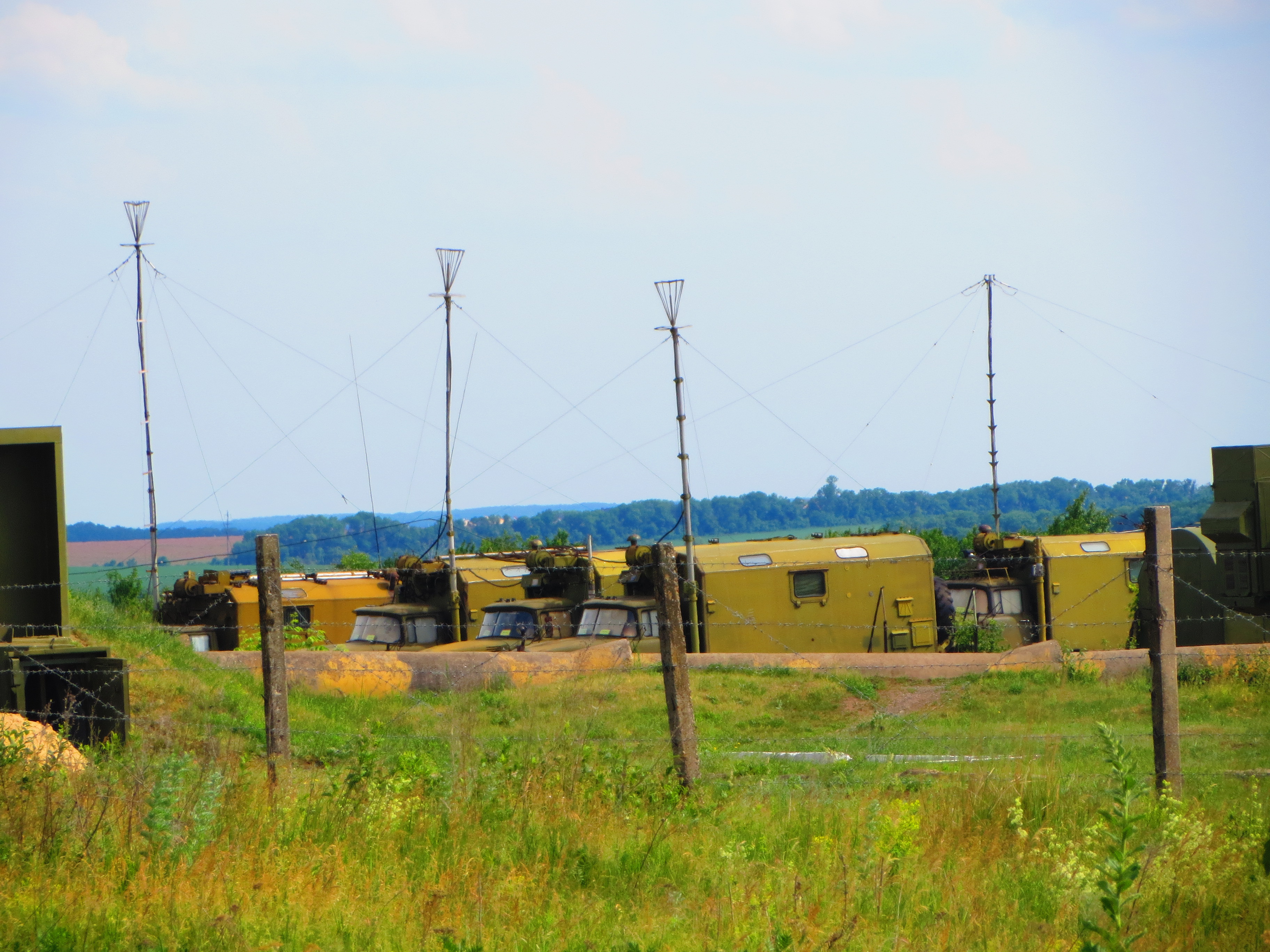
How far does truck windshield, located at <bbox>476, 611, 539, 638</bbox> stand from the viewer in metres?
20.5

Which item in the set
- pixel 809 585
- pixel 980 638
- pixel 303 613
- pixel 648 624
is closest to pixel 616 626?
pixel 648 624

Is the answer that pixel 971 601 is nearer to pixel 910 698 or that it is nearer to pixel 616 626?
pixel 616 626

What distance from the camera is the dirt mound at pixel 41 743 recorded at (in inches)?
297

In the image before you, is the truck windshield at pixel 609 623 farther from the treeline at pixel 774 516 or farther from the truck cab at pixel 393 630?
the treeline at pixel 774 516

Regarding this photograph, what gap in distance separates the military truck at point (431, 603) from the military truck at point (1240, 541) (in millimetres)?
11815

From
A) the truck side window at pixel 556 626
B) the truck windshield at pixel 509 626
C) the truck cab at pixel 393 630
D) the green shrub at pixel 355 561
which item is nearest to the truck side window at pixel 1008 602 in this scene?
the truck side window at pixel 556 626

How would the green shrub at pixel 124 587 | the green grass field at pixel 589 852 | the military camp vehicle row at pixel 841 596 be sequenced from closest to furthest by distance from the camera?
the green grass field at pixel 589 852, the military camp vehicle row at pixel 841 596, the green shrub at pixel 124 587

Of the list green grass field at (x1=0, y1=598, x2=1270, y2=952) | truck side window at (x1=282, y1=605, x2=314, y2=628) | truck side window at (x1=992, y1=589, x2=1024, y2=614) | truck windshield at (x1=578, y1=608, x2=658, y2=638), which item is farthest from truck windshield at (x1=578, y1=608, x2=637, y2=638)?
green grass field at (x1=0, y1=598, x2=1270, y2=952)

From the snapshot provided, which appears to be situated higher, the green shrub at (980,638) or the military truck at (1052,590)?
the military truck at (1052,590)

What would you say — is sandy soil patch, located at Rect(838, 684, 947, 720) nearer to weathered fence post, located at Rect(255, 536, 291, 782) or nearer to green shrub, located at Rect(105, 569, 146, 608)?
weathered fence post, located at Rect(255, 536, 291, 782)

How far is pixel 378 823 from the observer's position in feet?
21.4

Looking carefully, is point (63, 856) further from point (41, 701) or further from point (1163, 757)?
point (1163, 757)

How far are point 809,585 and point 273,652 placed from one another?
13670 millimetres

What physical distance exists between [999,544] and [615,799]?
17.7m
